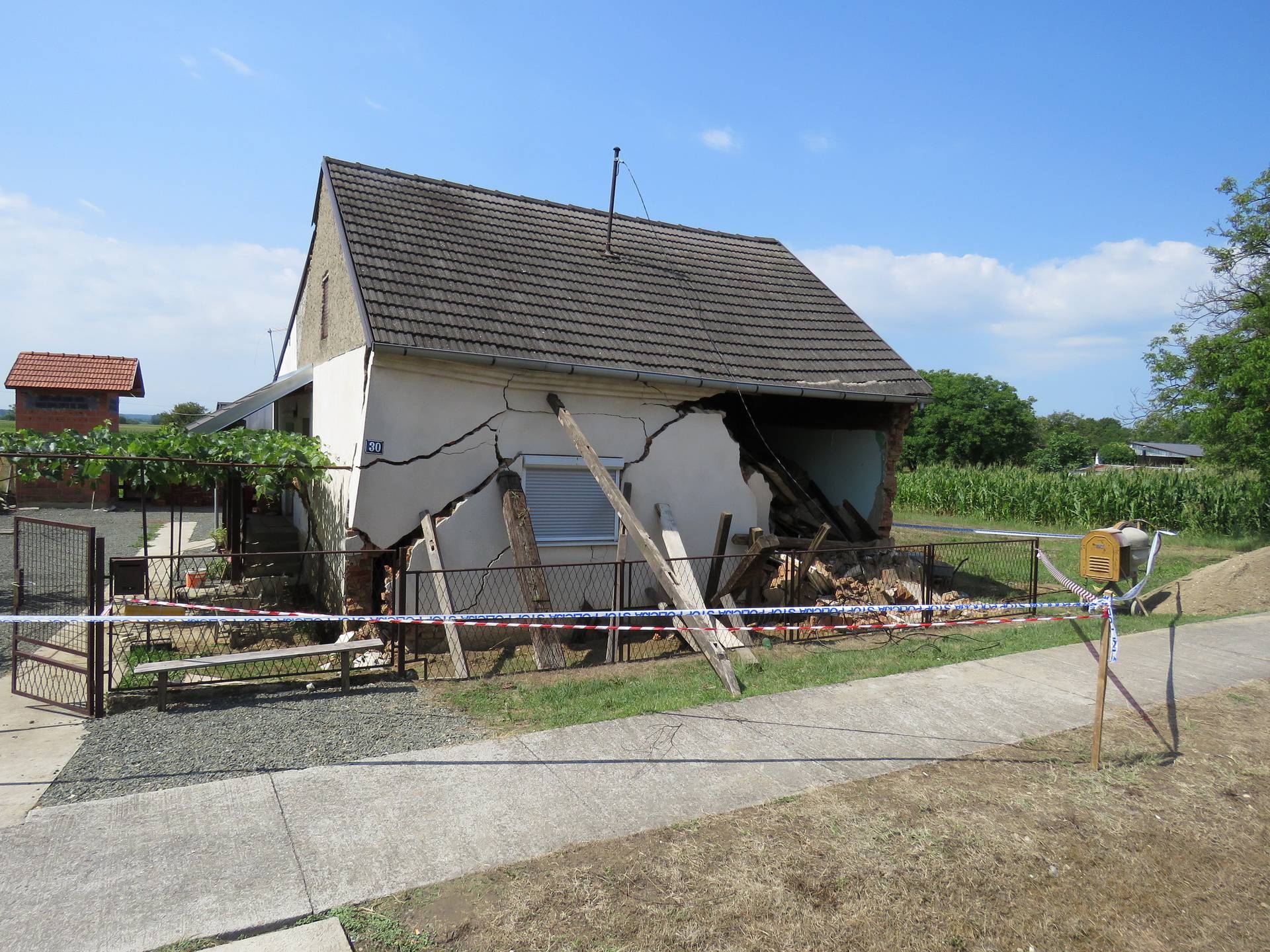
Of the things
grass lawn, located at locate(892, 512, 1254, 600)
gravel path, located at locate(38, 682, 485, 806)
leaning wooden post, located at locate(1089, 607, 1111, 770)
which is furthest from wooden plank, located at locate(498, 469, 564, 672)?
grass lawn, located at locate(892, 512, 1254, 600)

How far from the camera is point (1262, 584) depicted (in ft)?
37.7

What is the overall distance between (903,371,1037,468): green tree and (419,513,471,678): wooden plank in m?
47.6

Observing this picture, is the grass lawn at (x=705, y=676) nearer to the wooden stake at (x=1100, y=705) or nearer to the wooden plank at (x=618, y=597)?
the wooden plank at (x=618, y=597)

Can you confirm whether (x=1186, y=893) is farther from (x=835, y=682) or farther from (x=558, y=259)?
(x=558, y=259)

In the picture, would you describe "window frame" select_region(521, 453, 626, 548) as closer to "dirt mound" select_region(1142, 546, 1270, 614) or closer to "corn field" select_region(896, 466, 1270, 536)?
"dirt mound" select_region(1142, 546, 1270, 614)

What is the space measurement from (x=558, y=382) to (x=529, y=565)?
97.4 inches

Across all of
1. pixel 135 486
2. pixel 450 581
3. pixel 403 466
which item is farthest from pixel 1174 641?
pixel 135 486

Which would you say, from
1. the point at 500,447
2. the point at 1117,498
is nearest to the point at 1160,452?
the point at 1117,498

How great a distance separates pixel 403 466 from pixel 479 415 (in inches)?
41.5

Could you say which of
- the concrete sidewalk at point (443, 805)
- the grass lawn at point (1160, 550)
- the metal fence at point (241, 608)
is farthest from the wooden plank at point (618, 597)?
the grass lawn at point (1160, 550)

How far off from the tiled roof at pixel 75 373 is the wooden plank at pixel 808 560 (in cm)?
2615

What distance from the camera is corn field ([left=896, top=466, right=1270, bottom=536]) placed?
2109cm

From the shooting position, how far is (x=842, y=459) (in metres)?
13.2

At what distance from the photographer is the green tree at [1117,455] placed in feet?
241
